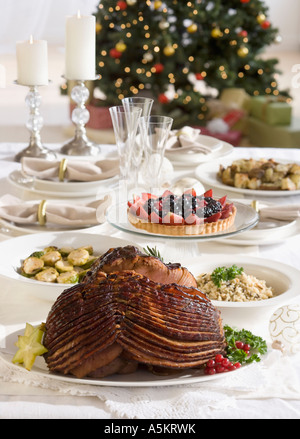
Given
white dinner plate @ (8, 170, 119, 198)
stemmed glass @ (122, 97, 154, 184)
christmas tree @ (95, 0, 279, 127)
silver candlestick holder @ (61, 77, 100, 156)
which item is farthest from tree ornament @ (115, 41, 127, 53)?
stemmed glass @ (122, 97, 154, 184)

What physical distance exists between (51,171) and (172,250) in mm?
794

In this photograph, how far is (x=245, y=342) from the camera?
1048 mm

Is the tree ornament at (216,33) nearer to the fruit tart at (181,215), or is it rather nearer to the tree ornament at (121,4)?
the tree ornament at (121,4)

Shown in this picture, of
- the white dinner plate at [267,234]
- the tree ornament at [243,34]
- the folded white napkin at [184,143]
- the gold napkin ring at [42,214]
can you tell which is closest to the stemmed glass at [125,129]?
the gold napkin ring at [42,214]

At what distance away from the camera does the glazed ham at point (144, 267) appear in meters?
1.03

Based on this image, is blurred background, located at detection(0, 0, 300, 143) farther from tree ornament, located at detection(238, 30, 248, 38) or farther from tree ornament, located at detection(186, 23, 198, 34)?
tree ornament, located at detection(238, 30, 248, 38)

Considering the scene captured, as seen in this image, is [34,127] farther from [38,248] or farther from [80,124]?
[38,248]

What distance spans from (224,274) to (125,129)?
60 cm

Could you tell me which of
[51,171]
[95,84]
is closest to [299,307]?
[51,171]

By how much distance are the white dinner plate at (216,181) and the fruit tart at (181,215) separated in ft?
1.75

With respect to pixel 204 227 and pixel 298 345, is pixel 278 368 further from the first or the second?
pixel 204 227

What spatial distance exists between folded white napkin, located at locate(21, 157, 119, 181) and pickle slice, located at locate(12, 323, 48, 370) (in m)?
1.08

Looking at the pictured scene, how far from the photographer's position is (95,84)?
5.29 m

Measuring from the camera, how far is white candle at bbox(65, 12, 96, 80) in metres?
2.34
